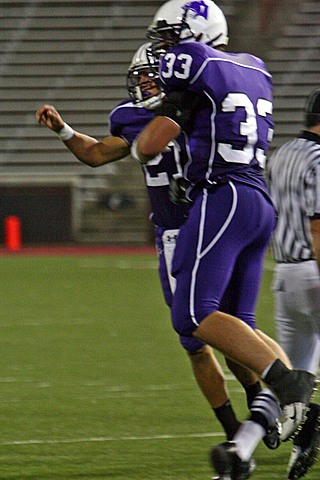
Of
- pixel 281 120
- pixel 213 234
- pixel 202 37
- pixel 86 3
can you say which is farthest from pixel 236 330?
pixel 86 3

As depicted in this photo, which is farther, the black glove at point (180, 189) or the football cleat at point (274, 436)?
the black glove at point (180, 189)

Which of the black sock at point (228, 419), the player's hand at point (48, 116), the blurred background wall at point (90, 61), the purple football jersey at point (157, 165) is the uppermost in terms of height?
the player's hand at point (48, 116)

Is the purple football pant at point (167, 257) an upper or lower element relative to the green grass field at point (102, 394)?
upper

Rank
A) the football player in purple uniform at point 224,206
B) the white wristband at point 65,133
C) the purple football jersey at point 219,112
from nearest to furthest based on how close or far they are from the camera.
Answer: the football player in purple uniform at point 224,206
the purple football jersey at point 219,112
the white wristband at point 65,133

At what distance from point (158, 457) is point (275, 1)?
12.7 metres

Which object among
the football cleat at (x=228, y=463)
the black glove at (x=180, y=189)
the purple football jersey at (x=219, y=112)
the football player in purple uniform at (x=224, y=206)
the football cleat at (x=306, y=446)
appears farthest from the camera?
the black glove at (x=180, y=189)

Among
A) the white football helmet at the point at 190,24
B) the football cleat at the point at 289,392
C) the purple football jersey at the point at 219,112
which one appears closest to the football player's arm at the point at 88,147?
the white football helmet at the point at 190,24

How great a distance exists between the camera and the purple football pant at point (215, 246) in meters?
3.05

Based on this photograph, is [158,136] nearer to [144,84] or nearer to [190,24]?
[190,24]

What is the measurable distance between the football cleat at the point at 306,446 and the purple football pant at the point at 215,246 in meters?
0.46

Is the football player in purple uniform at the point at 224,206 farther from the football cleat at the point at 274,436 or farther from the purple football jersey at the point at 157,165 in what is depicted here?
the purple football jersey at the point at 157,165

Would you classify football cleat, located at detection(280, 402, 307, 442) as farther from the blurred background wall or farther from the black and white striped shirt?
the blurred background wall

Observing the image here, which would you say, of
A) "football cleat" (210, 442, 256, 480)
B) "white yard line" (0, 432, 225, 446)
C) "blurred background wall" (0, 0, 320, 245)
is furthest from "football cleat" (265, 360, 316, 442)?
"blurred background wall" (0, 0, 320, 245)

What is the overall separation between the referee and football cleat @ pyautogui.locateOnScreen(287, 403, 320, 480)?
1.36ft
